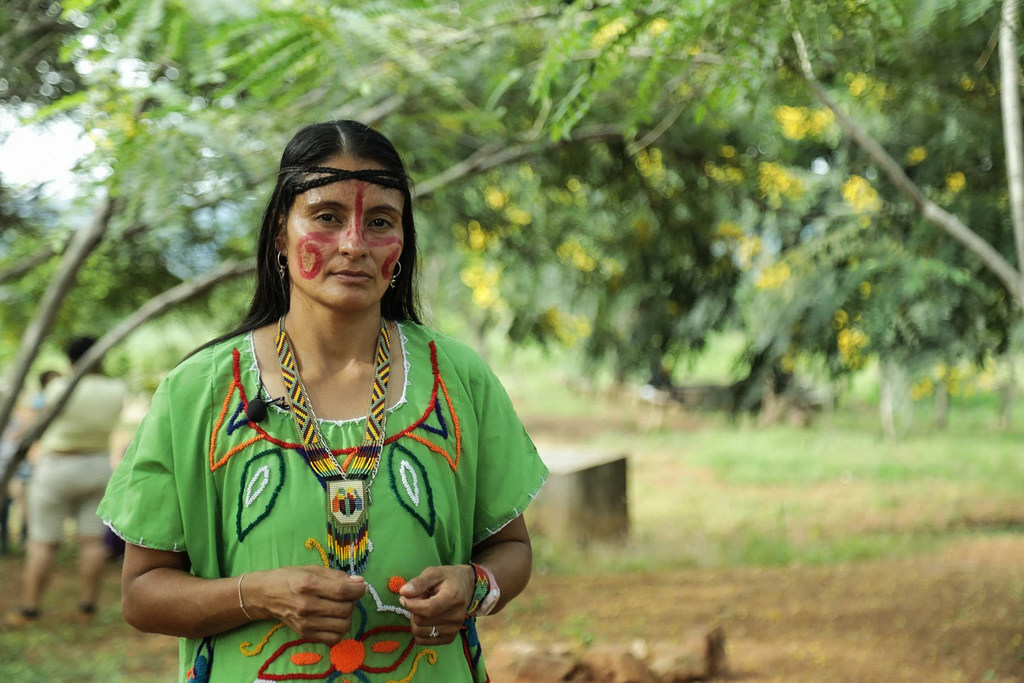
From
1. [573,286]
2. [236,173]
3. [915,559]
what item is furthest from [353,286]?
[915,559]

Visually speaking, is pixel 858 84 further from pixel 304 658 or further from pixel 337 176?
pixel 304 658

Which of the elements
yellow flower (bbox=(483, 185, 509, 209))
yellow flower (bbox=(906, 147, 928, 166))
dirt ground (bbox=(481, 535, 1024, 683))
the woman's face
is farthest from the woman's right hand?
yellow flower (bbox=(483, 185, 509, 209))

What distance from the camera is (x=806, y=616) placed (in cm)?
597

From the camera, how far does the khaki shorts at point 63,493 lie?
20.0 feet

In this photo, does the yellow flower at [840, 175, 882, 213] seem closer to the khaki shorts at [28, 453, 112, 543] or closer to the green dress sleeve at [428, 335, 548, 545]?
the green dress sleeve at [428, 335, 548, 545]

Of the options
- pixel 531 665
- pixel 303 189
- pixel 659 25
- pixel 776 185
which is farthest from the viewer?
pixel 776 185

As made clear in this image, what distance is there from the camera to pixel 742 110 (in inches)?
249

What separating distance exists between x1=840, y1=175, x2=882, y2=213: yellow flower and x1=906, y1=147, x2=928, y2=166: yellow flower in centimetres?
27

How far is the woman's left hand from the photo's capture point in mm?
1532

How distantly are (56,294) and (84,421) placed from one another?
1231 mm

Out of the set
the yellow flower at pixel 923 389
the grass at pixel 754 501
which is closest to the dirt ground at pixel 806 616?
the grass at pixel 754 501

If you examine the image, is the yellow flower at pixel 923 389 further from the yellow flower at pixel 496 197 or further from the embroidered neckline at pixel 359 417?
the embroidered neckline at pixel 359 417

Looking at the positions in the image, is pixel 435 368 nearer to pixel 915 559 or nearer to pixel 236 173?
pixel 236 173

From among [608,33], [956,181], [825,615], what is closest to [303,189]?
[608,33]
